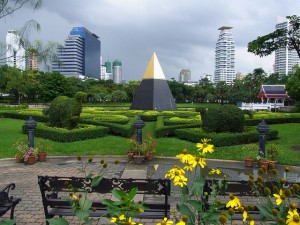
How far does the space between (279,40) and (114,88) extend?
5945 cm

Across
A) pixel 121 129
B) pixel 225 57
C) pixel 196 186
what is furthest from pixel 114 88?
pixel 225 57

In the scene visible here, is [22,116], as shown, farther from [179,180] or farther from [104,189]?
[179,180]

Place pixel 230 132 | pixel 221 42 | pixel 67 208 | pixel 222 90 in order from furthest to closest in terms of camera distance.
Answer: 1. pixel 221 42
2. pixel 222 90
3. pixel 230 132
4. pixel 67 208

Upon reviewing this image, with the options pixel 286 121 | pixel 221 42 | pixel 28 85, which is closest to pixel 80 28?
pixel 221 42

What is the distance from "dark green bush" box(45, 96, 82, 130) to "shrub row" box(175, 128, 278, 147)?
14.8ft

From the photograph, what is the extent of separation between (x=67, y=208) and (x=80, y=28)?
123 meters

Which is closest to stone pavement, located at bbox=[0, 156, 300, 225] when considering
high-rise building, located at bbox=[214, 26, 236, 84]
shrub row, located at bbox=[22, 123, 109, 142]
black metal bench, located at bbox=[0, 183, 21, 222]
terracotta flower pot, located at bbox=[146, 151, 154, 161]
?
terracotta flower pot, located at bbox=[146, 151, 154, 161]

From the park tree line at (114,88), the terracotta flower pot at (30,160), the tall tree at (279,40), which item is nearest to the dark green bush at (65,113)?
the terracotta flower pot at (30,160)

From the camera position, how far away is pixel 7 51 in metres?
10.0

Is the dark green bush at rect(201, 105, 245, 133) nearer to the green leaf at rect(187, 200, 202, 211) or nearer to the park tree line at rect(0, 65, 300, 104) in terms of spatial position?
the green leaf at rect(187, 200, 202, 211)

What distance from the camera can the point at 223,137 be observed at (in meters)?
12.1

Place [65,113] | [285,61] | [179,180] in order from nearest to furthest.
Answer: [179,180]
[65,113]
[285,61]

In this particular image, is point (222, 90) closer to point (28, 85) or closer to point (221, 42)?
point (28, 85)

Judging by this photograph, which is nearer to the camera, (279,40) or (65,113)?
(279,40)
